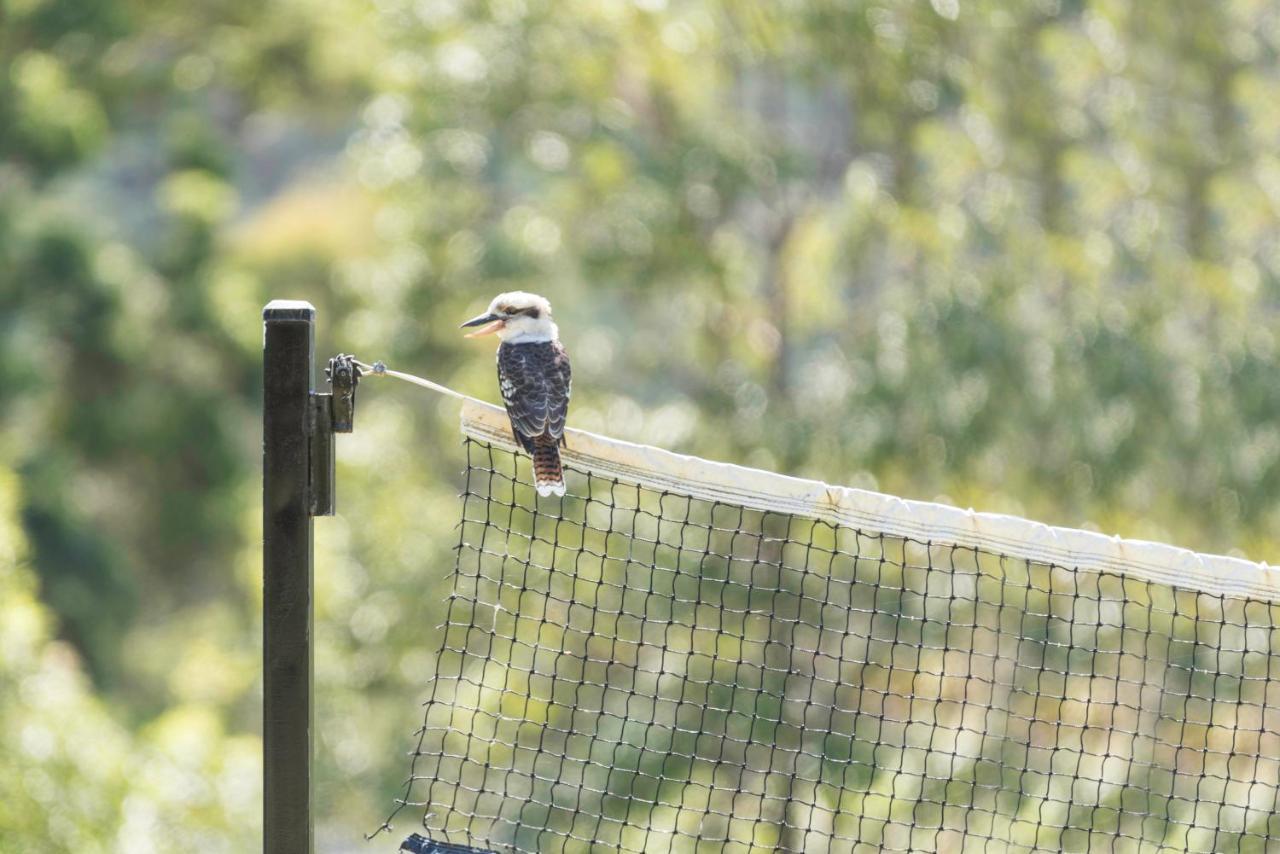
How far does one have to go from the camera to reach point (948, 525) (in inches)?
133

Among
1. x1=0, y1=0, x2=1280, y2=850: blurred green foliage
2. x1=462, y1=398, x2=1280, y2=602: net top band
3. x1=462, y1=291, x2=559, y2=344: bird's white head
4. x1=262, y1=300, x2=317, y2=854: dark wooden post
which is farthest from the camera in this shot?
x1=0, y1=0, x2=1280, y2=850: blurred green foliage

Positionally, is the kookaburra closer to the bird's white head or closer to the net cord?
the bird's white head

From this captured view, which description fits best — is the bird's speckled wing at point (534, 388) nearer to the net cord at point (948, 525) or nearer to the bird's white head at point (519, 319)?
the bird's white head at point (519, 319)

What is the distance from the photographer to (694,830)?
36.4 ft

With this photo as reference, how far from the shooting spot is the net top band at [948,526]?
3371mm

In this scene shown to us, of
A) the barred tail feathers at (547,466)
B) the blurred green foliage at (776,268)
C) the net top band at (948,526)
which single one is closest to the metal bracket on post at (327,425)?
the net top band at (948,526)

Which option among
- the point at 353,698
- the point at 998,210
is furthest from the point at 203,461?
the point at 998,210

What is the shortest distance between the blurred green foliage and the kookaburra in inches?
298

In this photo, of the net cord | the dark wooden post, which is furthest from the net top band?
the dark wooden post

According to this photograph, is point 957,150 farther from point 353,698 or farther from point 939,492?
point 353,698

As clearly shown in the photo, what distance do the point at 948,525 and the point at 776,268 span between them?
33.4 ft

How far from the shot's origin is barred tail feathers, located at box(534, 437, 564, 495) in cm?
371

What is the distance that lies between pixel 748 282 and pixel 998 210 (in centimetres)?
233

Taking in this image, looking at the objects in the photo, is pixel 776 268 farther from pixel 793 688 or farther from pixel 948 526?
pixel 948 526
